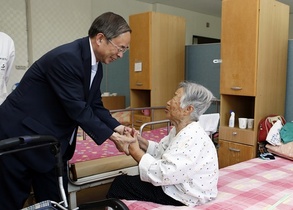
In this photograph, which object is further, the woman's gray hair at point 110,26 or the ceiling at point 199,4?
the ceiling at point 199,4

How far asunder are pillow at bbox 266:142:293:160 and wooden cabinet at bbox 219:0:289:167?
18 centimetres

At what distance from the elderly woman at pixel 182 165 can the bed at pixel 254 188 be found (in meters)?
0.06

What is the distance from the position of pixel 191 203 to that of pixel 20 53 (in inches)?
147

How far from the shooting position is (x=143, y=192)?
66.4 inches

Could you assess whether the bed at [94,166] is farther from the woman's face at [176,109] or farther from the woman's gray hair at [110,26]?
the woman's gray hair at [110,26]

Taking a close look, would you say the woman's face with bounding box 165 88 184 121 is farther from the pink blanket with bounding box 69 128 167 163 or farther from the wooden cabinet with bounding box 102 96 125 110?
the wooden cabinet with bounding box 102 96 125 110

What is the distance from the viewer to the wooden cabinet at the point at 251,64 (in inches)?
112

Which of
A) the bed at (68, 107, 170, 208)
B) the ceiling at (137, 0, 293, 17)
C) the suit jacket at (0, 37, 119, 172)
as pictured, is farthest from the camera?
the ceiling at (137, 0, 293, 17)

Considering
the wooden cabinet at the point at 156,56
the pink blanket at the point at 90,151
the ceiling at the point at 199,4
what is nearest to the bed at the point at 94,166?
the pink blanket at the point at 90,151

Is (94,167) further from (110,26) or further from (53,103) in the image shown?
(110,26)

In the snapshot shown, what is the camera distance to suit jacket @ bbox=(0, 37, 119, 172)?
1430 millimetres

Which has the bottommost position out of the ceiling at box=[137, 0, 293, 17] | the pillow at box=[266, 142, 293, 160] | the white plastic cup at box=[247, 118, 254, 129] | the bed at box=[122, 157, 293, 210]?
the bed at box=[122, 157, 293, 210]

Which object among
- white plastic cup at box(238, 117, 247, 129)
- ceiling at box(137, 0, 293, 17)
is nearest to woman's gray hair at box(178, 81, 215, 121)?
white plastic cup at box(238, 117, 247, 129)

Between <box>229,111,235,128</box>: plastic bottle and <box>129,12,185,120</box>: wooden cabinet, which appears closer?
<box>229,111,235,128</box>: plastic bottle
